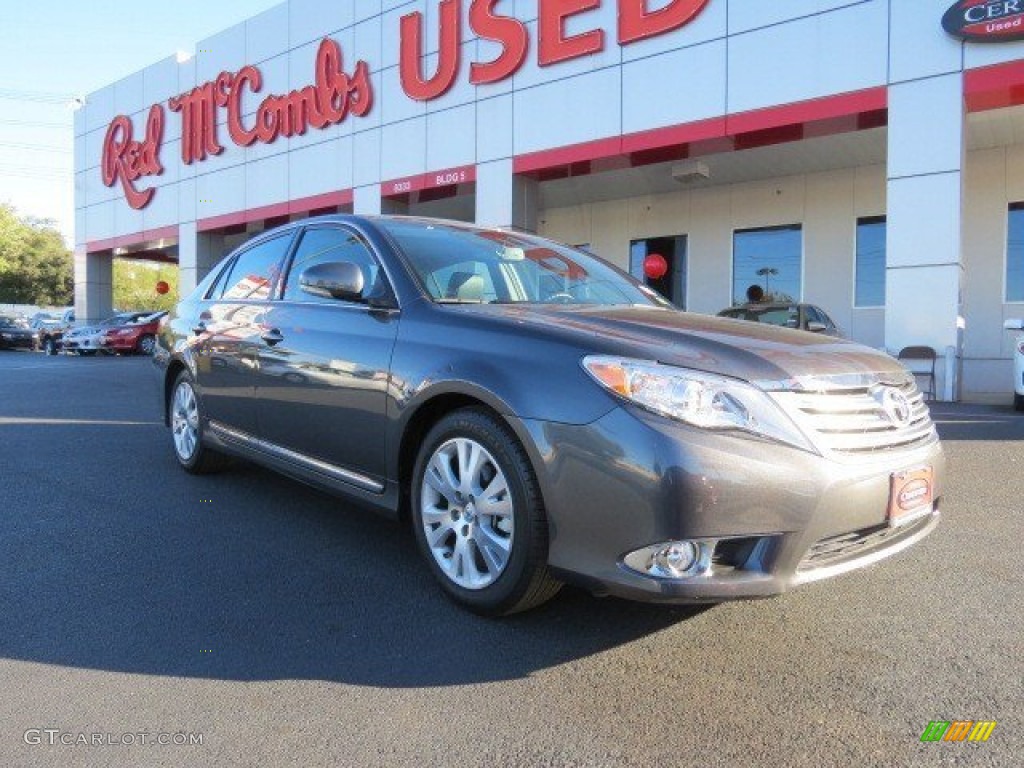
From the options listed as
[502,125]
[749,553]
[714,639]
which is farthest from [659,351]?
[502,125]

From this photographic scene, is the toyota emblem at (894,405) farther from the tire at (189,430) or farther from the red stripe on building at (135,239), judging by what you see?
the red stripe on building at (135,239)

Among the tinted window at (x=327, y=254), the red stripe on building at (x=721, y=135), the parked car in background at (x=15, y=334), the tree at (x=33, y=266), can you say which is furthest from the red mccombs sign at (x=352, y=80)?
the tree at (x=33, y=266)

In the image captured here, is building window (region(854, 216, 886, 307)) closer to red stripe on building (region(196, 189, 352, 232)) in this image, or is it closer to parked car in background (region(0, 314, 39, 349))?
red stripe on building (region(196, 189, 352, 232))

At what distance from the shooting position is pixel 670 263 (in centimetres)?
1808

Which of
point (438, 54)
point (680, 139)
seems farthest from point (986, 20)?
point (438, 54)

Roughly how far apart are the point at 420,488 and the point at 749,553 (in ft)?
4.34

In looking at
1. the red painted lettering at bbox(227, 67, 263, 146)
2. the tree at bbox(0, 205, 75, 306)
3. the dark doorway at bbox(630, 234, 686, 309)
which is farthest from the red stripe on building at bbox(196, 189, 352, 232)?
the tree at bbox(0, 205, 75, 306)

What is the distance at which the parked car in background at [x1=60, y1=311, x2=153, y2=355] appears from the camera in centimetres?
2306

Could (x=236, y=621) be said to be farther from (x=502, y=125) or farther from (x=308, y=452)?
(x=502, y=125)

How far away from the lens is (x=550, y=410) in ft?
8.70

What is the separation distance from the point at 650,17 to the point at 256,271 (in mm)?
10872

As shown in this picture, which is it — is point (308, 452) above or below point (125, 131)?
below

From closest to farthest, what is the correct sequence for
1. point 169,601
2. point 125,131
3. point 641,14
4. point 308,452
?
point 169,601 < point 308,452 < point 641,14 < point 125,131

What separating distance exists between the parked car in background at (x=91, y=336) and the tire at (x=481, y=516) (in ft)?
75.3
